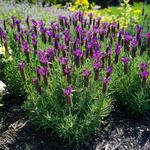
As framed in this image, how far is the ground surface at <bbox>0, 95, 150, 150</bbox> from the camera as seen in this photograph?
14.2 feet

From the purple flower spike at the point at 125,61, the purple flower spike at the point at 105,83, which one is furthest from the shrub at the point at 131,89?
the purple flower spike at the point at 105,83

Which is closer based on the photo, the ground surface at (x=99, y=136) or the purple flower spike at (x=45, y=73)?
the purple flower spike at (x=45, y=73)

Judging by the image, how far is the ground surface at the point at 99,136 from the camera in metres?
4.33


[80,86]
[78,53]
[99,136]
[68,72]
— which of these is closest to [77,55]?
[78,53]

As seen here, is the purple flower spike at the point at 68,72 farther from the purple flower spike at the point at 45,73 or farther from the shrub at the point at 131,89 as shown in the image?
the shrub at the point at 131,89

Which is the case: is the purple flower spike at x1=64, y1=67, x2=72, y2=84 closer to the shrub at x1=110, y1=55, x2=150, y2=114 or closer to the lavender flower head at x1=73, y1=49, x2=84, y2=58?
the lavender flower head at x1=73, y1=49, x2=84, y2=58

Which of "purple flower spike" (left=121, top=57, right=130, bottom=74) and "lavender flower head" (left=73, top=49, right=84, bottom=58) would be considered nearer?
"lavender flower head" (left=73, top=49, right=84, bottom=58)

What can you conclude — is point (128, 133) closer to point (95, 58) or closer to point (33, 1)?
point (95, 58)

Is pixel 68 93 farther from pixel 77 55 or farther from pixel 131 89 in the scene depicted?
pixel 131 89

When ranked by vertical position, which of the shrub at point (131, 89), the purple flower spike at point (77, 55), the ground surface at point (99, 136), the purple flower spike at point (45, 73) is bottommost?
the ground surface at point (99, 136)

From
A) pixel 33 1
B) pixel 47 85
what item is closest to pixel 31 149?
pixel 47 85

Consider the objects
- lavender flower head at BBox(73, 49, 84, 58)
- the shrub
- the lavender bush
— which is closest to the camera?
the lavender bush

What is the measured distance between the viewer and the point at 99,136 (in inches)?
175

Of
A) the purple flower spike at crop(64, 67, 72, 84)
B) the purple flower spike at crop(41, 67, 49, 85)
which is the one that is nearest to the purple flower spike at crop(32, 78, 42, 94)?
the purple flower spike at crop(41, 67, 49, 85)
